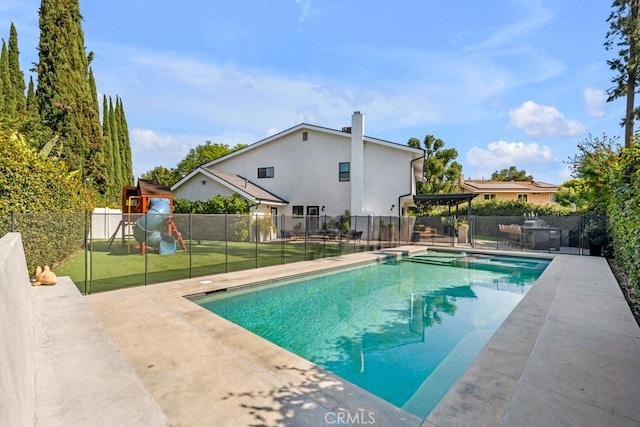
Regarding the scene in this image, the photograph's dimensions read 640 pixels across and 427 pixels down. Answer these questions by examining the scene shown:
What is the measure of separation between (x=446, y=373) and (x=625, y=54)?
819 inches

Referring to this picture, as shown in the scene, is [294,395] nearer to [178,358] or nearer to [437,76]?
[178,358]

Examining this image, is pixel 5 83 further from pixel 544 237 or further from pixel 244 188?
pixel 544 237

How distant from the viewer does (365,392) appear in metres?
3.31

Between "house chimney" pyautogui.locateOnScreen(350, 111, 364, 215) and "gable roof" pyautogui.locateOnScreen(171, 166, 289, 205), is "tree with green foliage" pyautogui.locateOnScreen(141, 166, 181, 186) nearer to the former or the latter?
"gable roof" pyautogui.locateOnScreen(171, 166, 289, 205)

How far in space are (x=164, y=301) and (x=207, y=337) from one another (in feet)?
7.52

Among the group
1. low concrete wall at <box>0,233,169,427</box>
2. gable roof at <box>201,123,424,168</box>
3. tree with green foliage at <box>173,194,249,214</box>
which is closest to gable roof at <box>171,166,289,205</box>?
tree with green foliage at <box>173,194,249,214</box>

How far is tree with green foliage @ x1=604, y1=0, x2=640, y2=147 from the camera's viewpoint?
51.0 feet

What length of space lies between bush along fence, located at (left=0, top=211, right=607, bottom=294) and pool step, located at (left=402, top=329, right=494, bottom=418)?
5720mm

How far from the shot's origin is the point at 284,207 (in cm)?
2247

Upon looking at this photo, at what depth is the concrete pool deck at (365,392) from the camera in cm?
279

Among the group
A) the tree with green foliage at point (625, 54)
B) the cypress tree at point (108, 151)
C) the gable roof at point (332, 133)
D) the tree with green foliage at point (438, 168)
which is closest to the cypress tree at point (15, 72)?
the cypress tree at point (108, 151)

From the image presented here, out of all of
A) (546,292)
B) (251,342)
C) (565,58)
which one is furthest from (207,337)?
(565,58)

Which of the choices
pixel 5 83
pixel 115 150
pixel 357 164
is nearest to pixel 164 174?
pixel 115 150

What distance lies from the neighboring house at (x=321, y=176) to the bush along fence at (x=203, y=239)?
1.66 m
